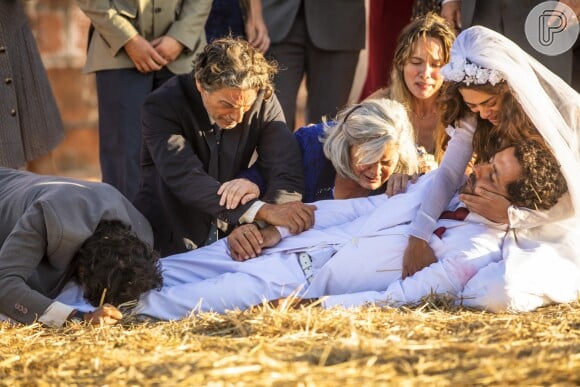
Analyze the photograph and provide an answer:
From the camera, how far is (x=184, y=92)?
18.7ft

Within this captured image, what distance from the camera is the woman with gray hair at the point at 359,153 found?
5508 mm

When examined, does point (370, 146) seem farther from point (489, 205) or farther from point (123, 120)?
point (123, 120)

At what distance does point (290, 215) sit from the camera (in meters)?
5.38

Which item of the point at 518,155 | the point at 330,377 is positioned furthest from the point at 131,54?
the point at 330,377

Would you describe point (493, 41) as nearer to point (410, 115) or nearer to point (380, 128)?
point (380, 128)

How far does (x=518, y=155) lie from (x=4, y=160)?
298 cm

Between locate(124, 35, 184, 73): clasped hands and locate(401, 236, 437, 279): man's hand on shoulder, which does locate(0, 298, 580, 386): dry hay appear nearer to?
locate(401, 236, 437, 279): man's hand on shoulder

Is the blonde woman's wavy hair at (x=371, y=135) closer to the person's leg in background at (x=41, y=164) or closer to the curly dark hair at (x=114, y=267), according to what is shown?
the curly dark hair at (x=114, y=267)

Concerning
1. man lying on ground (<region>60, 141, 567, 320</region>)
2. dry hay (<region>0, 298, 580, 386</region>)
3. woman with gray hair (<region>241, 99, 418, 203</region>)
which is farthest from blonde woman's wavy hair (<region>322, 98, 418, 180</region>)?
A: dry hay (<region>0, 298, 580, 386</region>)

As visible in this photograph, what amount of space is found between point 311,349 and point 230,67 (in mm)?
2012

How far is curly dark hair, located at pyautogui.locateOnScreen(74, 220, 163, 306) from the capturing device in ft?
15.5

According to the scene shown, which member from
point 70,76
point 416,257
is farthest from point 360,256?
point 70,76

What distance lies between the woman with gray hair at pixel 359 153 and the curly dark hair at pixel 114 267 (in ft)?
3.89

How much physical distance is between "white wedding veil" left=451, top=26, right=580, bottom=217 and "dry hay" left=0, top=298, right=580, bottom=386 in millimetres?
717
